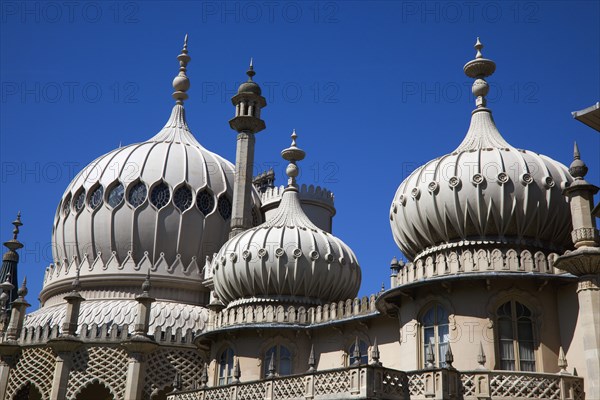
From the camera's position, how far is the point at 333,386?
17.3 metres

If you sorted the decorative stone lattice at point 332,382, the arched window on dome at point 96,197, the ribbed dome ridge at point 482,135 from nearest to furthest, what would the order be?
1. the decorative stone lattice at point 332,382
2. the ribbed dome ridge at point 482,135
3. the arched window on dome at point 96,197

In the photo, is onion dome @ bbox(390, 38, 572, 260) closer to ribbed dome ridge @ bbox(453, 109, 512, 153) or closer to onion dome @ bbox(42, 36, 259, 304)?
ribbed dome ridge @ bbox(453, 109, 512, 153)

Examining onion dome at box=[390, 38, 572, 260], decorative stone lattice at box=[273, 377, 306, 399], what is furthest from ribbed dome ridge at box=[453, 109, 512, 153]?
decorative stone lattice at box=[273, 377, 306, 399]

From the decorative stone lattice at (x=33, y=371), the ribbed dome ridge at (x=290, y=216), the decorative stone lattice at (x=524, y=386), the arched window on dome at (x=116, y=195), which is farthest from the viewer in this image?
the arched window on dome at (x=116, y=195)

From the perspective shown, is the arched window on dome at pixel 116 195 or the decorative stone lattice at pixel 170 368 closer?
the decorative stone lattice at pixel 170 368

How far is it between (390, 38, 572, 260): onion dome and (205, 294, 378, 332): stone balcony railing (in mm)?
3462

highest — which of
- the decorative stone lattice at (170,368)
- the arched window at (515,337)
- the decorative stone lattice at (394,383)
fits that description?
the decorative stone lattice at (170,368)

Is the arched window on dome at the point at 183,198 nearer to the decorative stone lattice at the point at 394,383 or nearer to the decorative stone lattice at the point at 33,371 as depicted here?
the decorative stone lattice at the point at 33,371

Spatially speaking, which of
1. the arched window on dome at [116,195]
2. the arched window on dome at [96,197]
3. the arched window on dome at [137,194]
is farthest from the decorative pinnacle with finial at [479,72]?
the arched window on dome at [96,197]

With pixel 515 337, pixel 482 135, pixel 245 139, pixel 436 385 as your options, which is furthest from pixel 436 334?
pixel 245 139

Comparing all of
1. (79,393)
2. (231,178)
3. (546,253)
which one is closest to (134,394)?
(79,393)

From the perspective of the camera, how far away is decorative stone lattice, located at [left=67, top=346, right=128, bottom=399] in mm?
27828

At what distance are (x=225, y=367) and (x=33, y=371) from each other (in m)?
9.08

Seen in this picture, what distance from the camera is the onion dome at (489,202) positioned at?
19.8 m
